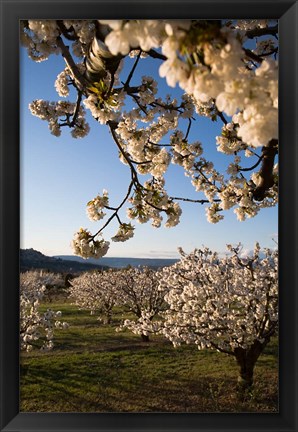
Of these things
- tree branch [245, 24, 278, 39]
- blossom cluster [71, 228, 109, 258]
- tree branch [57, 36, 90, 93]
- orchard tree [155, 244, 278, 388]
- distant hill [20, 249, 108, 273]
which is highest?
tree branch [245, 24, 278, 39]

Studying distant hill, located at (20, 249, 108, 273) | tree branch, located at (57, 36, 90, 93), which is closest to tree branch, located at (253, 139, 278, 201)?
tree branch, located at (57, 36, 90, 93)

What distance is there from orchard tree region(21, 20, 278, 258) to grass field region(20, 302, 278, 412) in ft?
2.65

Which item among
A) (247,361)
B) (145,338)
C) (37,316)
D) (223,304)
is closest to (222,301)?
(223,304)

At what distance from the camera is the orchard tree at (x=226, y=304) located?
99.3 inches

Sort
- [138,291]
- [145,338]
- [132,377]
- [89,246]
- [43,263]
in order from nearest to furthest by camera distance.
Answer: [89,246] → [43,263] → [132,377] → [145,338] → [138,291]

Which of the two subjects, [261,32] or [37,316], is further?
[37,316]

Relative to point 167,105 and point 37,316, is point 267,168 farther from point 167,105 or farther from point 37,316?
point 37,316

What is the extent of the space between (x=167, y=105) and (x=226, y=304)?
1745 millimetres

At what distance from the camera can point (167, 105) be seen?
196 centimetres

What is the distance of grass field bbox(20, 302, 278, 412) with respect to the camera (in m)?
2.01

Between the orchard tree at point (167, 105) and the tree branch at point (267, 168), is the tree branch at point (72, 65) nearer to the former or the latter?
the orchard tree at point (167, 105)

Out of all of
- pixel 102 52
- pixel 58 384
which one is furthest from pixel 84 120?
pixel 58 384

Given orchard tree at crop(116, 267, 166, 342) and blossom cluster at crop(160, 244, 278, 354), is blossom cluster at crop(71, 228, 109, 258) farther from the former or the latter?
orchard tree at crop(116, 267, 166, 342)
